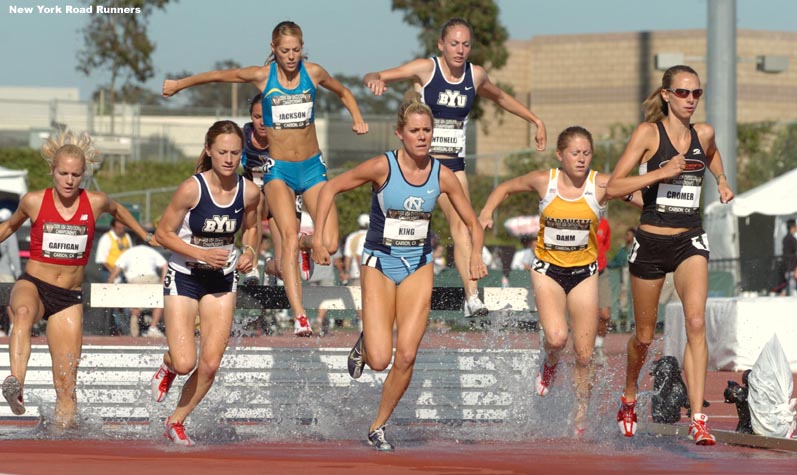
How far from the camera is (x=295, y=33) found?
414 inches

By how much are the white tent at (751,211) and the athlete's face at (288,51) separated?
13794 mm

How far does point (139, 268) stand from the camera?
19.3 metres

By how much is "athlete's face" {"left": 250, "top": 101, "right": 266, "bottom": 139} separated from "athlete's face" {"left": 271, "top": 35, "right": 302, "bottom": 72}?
0.77 meters

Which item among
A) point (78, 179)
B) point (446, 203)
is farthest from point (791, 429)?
point (78, 179)

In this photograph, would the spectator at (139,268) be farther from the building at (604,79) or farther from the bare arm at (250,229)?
the building at (604,79)

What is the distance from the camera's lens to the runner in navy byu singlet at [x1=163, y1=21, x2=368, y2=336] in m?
10.5

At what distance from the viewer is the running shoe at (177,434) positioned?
9317mm

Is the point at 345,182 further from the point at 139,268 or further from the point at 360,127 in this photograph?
the point at 139,268

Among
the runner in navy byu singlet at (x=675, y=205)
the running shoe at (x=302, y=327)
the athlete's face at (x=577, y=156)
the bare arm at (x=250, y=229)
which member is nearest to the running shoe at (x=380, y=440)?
the running shoe at (x=302, y=327)

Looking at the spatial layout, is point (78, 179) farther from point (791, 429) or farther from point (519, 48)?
point (519, 48)

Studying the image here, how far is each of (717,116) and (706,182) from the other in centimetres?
129

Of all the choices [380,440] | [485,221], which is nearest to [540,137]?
[485,221]

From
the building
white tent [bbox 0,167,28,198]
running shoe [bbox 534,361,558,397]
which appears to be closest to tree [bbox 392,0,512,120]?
the building

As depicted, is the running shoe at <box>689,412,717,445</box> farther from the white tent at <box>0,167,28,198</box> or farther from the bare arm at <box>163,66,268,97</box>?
the white tent at <box>0,167,28,198</box>
